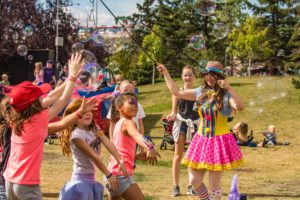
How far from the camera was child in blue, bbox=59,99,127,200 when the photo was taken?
4555 millimetres

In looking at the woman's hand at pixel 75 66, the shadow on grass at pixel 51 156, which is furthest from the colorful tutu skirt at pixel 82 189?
the shadow on grass at pixel 51 156

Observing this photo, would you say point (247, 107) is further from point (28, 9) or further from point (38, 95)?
point (38, 95)

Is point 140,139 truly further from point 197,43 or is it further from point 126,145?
point 197,43

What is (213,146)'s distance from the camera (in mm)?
6184

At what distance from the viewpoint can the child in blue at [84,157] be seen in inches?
179

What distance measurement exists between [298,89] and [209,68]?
2028 centimetres

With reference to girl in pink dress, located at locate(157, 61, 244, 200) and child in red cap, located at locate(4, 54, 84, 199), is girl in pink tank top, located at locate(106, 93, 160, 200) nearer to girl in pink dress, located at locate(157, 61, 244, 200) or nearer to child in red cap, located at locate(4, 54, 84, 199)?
child in red cap, located at locate(4, 54, 84, 199)

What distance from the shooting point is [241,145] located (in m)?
13.8

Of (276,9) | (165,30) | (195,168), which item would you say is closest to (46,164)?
(195,168)

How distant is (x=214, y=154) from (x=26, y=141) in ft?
8.38

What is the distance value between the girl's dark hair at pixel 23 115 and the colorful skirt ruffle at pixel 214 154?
238cm

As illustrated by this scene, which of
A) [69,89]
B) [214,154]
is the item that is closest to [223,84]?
[214,154]

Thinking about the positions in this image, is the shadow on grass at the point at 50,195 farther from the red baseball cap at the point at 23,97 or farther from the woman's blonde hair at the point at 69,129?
the red baseball cap at the point at 23,97

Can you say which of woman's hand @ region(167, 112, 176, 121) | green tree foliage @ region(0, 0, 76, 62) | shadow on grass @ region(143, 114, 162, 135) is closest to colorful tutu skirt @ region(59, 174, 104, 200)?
woman's hand @ region(167, 112, 176, 121)
